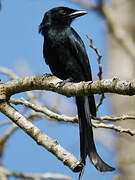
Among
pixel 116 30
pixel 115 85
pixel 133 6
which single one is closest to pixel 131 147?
pixel 116 30

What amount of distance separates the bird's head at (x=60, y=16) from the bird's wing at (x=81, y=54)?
45 cm

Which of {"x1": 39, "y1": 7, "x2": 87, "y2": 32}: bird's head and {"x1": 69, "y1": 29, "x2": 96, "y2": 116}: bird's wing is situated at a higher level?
{"x1": 39, "y1": 7, "x2": 87, "y2": 32}: bird's head

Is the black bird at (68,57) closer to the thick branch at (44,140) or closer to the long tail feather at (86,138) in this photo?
the long tail feather at (86,138)

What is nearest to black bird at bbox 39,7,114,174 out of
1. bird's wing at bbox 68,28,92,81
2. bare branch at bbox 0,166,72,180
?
bird's wing at bbox 68,28,92,81

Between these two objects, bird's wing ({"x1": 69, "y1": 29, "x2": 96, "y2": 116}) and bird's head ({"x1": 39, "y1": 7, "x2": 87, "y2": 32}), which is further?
bird's head ({"x1": 39, "y1": 7, "x2": 87, "y2": 32})

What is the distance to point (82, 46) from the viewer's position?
4457 mm

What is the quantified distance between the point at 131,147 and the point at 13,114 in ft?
10.9

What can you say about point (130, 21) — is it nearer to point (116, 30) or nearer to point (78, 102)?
point (116, 30)

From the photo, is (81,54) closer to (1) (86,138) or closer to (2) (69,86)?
(1) (86,138)

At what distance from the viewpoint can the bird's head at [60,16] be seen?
190 inches

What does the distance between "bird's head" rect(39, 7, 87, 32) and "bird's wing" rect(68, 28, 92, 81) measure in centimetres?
45

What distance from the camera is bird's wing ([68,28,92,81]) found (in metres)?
4.36

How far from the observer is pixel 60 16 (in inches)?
193

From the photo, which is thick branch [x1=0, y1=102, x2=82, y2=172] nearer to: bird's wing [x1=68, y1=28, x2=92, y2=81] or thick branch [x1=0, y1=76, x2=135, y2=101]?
thick branch [x1=0, y1=76, x2=135, y2=101]
